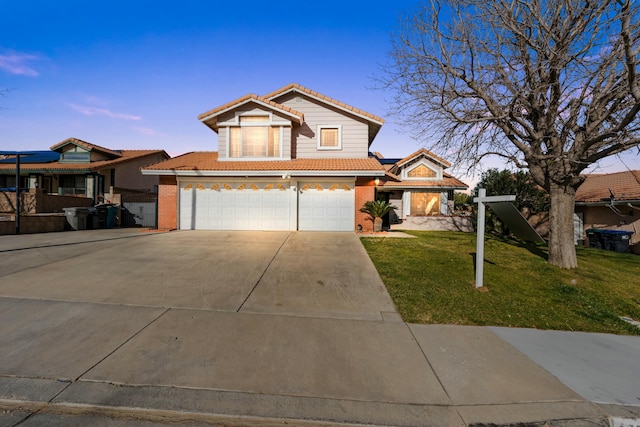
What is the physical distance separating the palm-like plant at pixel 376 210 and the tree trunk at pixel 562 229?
6.09 metres

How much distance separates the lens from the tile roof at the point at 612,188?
14.8m

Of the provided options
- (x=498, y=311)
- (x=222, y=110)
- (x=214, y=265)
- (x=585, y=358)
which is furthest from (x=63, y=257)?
(x=585, y=358)

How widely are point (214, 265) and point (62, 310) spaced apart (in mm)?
3065

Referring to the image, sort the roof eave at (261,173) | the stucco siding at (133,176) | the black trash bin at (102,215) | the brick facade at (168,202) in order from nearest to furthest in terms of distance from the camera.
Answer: the roof eave at (261,173) < the brick facade at (168,202) < the black trash bin at (102,215) < the stucco siding at (133,176)

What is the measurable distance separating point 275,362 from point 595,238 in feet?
62.9

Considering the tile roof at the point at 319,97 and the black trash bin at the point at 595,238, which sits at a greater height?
the tile roof at the point at 319,97

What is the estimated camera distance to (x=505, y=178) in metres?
17.0

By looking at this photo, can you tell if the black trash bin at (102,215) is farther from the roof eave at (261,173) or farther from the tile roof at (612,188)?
the tile roof at (612,188)

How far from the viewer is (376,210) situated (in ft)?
41.8

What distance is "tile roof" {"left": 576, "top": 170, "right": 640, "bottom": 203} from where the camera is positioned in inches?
583

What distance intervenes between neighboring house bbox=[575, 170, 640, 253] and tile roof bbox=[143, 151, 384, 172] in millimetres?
13048

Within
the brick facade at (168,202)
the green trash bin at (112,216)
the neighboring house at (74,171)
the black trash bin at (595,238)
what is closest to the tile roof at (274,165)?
the brick facade at (168,202)

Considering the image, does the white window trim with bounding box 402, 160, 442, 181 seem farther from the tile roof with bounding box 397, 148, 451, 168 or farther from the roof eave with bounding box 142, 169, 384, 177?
the roof eave with bounding box 142, 169, 384, 177

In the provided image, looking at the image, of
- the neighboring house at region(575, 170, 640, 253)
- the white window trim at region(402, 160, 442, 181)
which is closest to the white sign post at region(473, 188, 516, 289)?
the neighboring house at region(575, 170, 640, 253)
